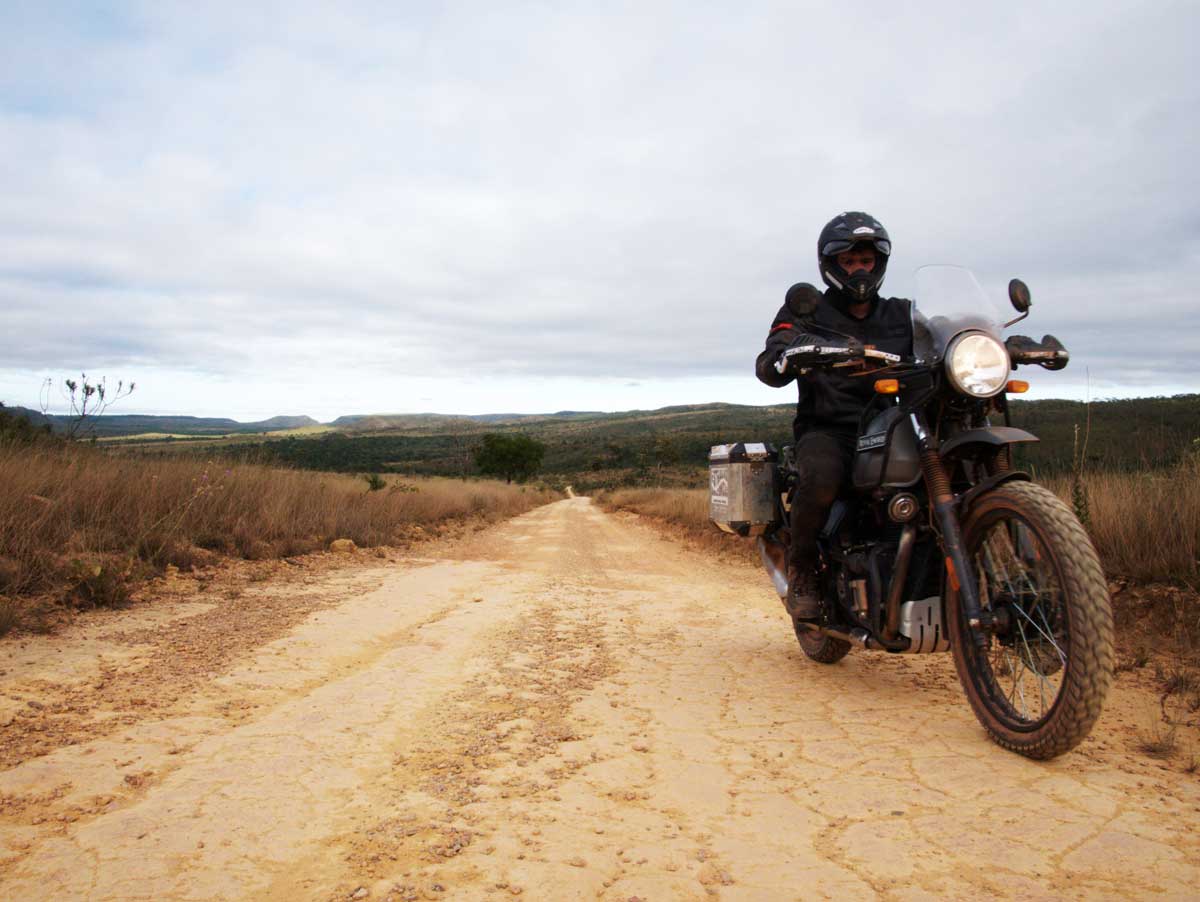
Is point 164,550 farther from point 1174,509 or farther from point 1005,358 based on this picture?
point 1174,509

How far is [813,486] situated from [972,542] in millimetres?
815

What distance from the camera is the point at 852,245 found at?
4.00m

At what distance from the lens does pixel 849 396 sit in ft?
13.2

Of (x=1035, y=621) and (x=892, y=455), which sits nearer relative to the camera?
(x=1035, y=621)

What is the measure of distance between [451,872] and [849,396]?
3.00 m

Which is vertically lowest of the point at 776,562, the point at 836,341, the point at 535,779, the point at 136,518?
the point at 535,779

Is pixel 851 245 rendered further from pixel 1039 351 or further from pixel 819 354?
pixel 1039 351

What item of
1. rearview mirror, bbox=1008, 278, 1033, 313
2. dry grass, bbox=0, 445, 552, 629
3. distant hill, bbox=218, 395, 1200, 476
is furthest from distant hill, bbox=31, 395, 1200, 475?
dry grass, bbox=0, 445, 552, 629

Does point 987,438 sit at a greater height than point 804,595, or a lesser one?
greater

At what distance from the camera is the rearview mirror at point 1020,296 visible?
3375mm

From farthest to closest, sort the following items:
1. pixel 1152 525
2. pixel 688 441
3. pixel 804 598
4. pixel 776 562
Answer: pixel 688 441 < pixel 1152 525 < pixel 776 562 < pixel 804 598

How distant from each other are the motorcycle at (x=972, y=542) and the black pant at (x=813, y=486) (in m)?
0.12

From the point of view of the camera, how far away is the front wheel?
2.56m

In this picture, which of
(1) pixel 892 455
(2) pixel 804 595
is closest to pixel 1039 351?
(1) pixel 892 455
